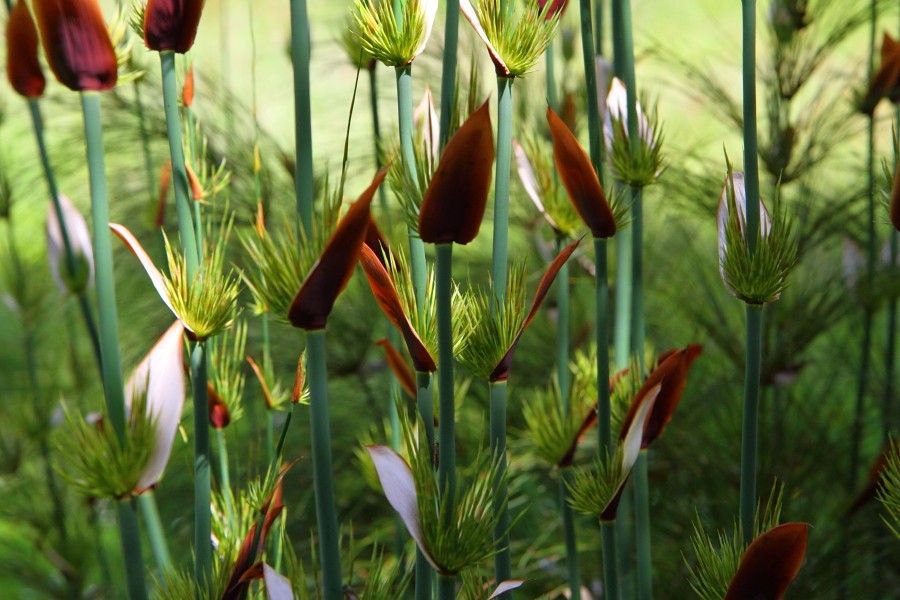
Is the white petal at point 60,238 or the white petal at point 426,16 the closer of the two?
the white petal at point 426,16

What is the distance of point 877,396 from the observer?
0.72 m

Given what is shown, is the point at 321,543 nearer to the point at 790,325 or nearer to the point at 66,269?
the point at 66,269

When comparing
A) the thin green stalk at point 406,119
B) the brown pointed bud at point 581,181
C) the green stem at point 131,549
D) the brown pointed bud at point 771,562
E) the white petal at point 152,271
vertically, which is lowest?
the brown pointed bud at point 771,562

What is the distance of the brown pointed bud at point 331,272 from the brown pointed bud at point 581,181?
82mm

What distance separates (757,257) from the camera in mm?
277

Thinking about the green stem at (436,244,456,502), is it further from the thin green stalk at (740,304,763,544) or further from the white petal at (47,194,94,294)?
the white petal at (47,194,94,294)

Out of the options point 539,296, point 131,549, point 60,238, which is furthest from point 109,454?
point 60,238

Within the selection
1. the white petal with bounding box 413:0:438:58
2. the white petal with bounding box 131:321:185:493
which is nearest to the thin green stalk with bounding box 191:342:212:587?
the white petal with bounding box 131:321:185:493

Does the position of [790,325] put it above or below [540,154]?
below

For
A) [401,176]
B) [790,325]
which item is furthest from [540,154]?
[790,325]

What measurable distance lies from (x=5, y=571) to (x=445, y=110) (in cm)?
81

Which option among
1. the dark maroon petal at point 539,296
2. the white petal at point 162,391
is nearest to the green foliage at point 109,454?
the white petal at point 162,391

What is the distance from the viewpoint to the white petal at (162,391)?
0.83 ft

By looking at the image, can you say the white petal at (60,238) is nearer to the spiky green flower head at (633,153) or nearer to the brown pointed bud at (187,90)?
the brown pointed bud at (187,90)
